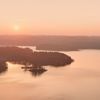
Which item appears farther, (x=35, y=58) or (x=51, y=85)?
(x=35, y=58)

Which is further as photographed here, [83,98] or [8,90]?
[8,90]

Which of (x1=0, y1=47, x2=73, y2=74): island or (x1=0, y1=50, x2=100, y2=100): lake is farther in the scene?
(x1=0, y1=47, x2=73, y2=74): island

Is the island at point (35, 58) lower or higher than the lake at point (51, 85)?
higher

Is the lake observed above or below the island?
below

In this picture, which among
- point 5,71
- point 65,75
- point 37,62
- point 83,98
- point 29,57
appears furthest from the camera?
point 29,57

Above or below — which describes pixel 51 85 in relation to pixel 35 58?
below

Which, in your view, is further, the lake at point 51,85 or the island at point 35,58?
the island at point 35,58

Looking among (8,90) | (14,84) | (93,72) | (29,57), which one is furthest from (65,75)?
(29,57)

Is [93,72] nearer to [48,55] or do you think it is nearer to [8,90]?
[8,90]
